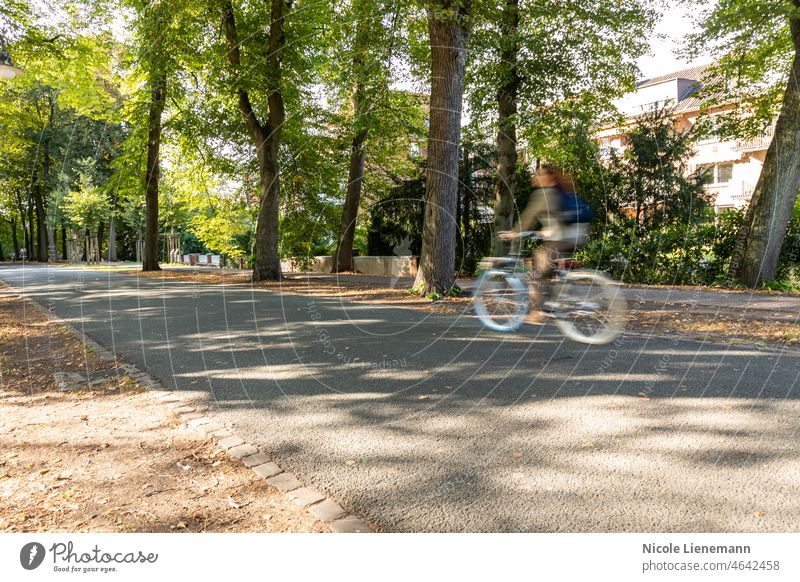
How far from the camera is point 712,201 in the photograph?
19.8 metres

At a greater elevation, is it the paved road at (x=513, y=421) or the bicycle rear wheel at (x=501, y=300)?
the bicycle rear wheel at (x=501, y=300)

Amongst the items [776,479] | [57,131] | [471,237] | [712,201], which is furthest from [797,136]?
[57,131]

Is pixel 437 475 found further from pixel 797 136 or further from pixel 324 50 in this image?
pixel 324 50

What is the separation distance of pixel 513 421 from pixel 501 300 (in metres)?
Answer: 4.55

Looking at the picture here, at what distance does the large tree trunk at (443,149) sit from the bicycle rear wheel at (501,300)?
360 centimetres

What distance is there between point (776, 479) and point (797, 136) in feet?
45.3

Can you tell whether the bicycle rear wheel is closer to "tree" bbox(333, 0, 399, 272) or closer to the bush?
the bush

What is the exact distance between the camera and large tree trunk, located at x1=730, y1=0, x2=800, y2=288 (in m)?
13.4

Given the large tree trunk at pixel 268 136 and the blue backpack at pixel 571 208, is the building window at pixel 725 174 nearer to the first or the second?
the large tree trunk at pixel 268 136

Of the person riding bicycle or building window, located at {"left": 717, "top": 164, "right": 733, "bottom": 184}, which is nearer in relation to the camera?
the person riding bicycle

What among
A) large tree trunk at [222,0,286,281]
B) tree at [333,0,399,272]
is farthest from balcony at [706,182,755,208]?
large tree trunk at [222,0,286,281]

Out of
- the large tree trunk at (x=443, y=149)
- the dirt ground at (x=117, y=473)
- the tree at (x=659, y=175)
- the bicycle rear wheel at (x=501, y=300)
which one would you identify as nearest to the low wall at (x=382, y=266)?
the tree at (x=659, y=175)

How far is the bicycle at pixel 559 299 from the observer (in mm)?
7332

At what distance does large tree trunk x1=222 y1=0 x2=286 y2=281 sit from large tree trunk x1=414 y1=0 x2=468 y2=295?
661 cm
